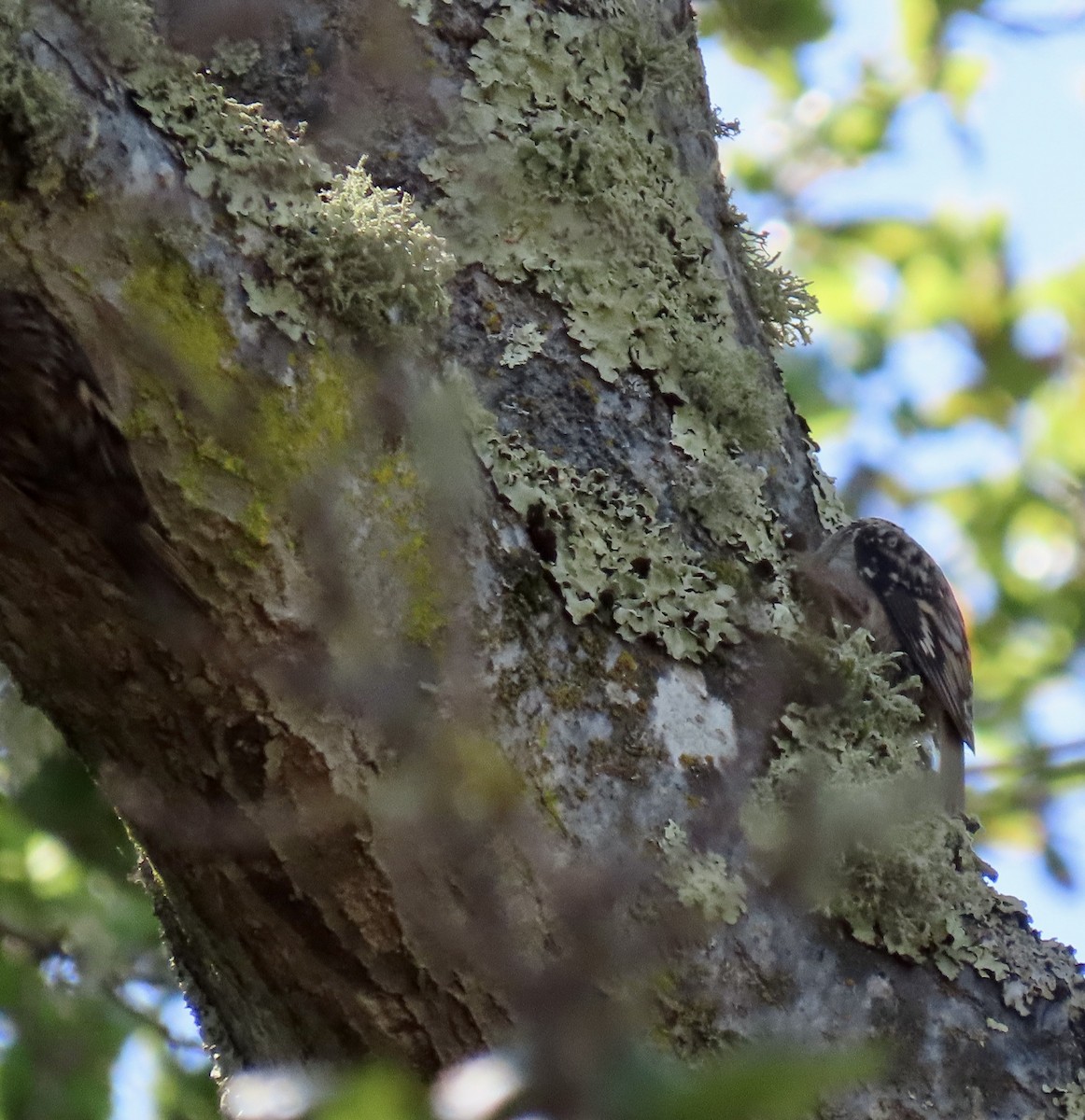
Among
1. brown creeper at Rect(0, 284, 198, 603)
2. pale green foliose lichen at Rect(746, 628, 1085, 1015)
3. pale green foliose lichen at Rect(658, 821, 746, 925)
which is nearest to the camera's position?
brown creeper at Rect(0, 284, 198, 603)

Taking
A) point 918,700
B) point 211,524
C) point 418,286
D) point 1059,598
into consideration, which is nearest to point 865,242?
point 1059,598

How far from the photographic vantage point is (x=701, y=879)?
1959 millimetres

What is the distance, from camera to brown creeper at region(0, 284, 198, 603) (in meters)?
1.72

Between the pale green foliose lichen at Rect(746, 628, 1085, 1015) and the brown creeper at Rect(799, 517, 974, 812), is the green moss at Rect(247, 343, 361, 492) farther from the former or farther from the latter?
the brown creeper at Rect(799, 517, 974, 812)

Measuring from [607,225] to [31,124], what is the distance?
1.07m

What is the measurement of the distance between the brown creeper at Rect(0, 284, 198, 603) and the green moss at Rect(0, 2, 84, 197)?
146mm

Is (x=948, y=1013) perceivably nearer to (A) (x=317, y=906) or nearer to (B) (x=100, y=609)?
(A) (x=317, y=906)

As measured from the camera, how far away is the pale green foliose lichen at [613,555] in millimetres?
2127

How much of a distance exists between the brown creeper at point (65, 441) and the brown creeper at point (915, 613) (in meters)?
1.24

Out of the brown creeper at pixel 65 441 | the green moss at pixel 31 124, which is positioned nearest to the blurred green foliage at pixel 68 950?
the brown creeper at pixel 65 441

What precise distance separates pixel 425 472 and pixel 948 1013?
1.07 meters

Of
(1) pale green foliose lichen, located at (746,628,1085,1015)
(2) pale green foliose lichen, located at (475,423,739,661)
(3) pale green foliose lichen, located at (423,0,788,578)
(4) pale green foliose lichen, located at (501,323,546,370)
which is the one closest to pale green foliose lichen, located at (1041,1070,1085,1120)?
(1) pale green foliose lichen, located at (746,628,1085,1015)

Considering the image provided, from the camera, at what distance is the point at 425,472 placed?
1977 mm

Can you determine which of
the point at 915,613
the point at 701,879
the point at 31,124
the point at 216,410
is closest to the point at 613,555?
the point at 701,879
